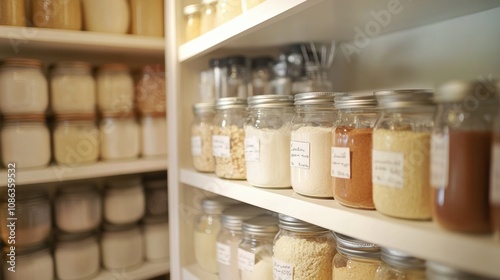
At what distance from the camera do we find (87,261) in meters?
1.05

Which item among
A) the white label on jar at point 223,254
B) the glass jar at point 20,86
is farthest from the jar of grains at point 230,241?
the glass jar at point 20,86

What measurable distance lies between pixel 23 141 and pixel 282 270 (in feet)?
2.55

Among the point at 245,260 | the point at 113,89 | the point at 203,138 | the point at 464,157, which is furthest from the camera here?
the point at 113,89

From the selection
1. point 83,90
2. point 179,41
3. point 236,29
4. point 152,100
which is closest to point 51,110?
point 83,90

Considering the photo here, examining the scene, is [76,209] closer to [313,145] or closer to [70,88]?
[70,88]

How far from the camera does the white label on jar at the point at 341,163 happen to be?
0.50 metres

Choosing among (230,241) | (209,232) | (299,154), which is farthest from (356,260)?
(209,232)

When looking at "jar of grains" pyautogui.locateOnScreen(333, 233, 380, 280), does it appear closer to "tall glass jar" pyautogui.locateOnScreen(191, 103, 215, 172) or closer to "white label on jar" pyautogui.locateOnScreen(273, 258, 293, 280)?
"white label on jar" pyautogui.locateOnScreen(273, 258, 293, 280)

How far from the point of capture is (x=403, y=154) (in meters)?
0.42

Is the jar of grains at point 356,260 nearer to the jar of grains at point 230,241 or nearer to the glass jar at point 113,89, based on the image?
the jar of grains at point 230,241

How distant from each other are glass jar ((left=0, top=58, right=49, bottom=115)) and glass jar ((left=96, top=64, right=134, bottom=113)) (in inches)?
6.8

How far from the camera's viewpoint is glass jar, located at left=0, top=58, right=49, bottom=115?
0.91m

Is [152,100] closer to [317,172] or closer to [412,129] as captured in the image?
[317,172]

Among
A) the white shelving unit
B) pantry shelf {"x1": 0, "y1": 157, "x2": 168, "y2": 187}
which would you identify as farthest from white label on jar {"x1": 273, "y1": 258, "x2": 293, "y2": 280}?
pantry shelf {"x1": 0, "y1": 157, "x2": 168, "y2": 187}
